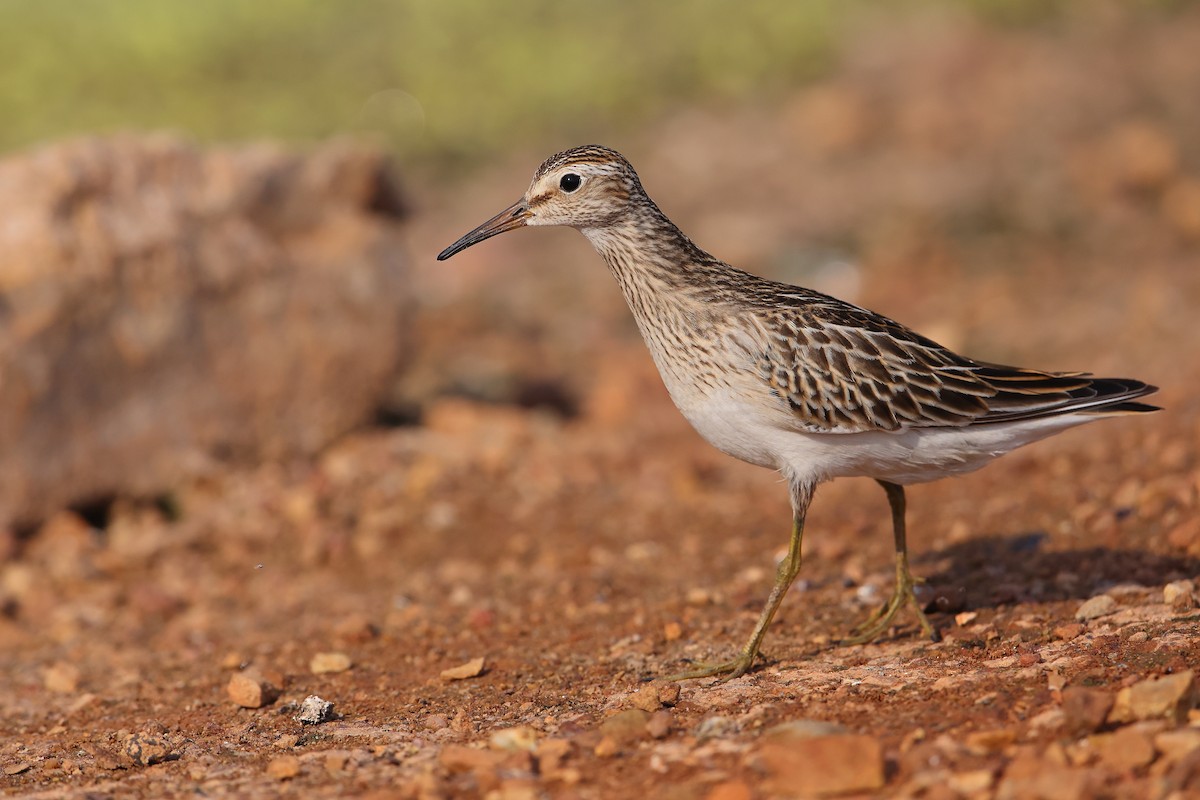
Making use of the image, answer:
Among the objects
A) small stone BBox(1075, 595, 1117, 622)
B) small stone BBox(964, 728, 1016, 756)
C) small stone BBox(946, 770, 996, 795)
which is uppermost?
small stone BBox(1075, 595, 1117, 622)

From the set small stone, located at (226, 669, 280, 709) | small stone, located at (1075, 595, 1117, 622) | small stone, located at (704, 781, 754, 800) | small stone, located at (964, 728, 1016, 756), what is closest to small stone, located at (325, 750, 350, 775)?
small stone, located at (226, 669, 280, 709)

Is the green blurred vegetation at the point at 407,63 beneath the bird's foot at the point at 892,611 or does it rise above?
above

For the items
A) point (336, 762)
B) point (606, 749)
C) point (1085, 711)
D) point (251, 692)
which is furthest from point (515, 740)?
point (1085, 711)

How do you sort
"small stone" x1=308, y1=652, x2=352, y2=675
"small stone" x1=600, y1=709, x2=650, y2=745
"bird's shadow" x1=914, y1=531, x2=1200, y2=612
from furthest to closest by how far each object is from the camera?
1. "small stone" x1=308, y1=652, x2=352, y2=675
2. "bird's shadow" x1=914, y1=531, x2=1200, y2=612
3. "small stone" x1=600, y1=709, x2=650, y2=745

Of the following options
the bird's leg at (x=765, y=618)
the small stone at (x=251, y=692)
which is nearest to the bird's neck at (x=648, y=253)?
the bird's leg at (x=765, y=618)

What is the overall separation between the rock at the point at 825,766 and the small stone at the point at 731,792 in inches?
3.2

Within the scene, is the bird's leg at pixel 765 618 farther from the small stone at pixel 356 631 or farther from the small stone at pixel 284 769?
the small stone at pixel 356 631

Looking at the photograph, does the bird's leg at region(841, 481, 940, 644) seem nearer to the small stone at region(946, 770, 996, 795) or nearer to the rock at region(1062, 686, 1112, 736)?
the rock at region(1062, 686, 1112, 736)

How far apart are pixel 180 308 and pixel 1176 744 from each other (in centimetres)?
676

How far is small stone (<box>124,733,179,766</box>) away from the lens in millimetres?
5277

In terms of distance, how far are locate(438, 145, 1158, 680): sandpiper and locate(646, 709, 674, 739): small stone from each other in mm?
828

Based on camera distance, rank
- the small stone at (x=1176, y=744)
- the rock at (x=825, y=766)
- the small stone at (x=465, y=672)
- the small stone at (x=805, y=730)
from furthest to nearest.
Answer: the small stone at (x=465, y=672) < the small stone at (x=805, y=730) < the rock at (x=825, y=766) < the small stone at (x=1176, y=744)

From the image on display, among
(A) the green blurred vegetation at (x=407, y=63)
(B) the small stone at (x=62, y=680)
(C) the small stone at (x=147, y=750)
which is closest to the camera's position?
(C) the small stone at (x=147, y=750)

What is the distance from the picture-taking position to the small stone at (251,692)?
604 cm
